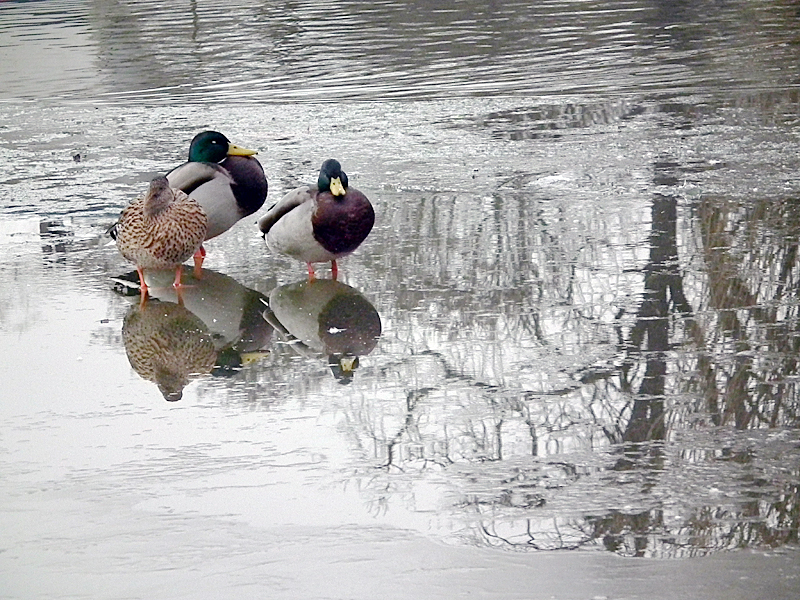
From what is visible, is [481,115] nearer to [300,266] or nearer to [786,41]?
[300,266]

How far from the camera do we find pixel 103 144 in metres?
11.1

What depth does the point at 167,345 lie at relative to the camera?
235 inches

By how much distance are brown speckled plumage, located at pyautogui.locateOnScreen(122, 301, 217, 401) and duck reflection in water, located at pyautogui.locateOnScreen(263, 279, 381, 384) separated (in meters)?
0.39

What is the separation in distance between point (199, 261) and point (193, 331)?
122 centimetres

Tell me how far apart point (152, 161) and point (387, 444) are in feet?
19.7

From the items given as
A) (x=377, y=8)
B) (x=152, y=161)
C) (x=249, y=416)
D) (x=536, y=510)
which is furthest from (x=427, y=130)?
Result: (x=377, y=8)

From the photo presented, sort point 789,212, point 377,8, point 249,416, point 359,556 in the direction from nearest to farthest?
point 359,556 < point 249,416 < point 789,212 < point 377,8

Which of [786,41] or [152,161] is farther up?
[786,41]

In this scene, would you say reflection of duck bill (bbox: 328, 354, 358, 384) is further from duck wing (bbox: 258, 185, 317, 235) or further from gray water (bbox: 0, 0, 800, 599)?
duck wing (bbox: 258, 185, 317, 235)

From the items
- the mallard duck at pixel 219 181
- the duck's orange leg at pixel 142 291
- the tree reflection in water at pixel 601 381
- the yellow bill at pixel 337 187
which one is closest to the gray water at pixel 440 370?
the tree reflection in water at pixel 601 381

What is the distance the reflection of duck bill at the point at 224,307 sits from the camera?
5848 millimetres

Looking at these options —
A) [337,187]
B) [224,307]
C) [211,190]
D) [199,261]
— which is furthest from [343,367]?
[211,190]

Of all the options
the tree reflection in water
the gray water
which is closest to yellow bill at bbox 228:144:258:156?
the gray water

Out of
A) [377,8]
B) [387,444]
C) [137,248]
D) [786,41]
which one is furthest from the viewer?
[377,8]
